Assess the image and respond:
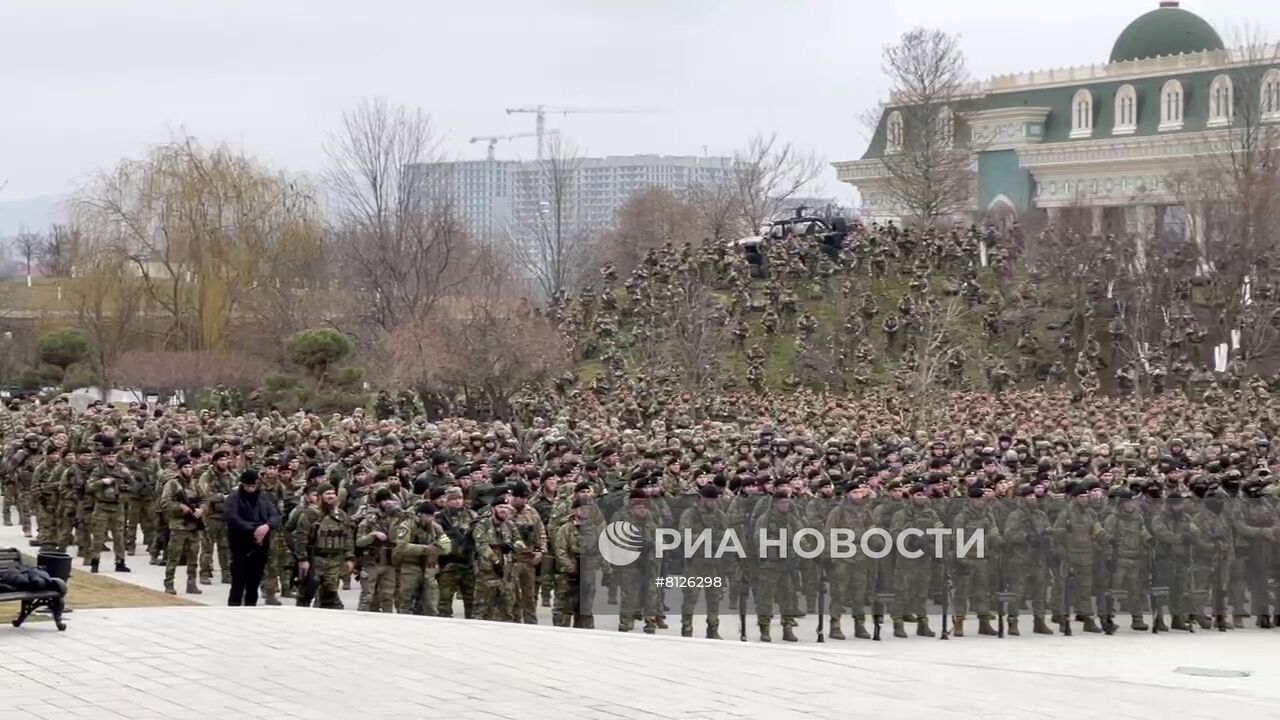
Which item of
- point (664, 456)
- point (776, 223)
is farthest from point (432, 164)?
point (664, 456)

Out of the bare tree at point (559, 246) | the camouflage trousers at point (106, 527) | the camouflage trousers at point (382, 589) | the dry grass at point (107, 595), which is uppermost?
the bare tree at point (559, 246)

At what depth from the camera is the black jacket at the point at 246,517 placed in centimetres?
1856

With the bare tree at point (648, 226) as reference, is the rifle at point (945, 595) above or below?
below

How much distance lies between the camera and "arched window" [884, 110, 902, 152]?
239 feet

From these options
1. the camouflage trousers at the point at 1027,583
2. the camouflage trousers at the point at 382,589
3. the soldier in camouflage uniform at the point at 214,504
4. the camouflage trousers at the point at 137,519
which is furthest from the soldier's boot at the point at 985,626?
the camouflage trousers at the point at 137,519

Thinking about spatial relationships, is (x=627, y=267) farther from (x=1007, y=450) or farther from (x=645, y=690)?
(x=645, y=690)

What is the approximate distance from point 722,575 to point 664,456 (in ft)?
16.5

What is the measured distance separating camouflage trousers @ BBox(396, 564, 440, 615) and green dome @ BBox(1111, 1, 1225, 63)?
64.4 metres

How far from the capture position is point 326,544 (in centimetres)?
1903

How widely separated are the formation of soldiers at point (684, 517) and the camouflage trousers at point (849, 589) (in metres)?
0.02

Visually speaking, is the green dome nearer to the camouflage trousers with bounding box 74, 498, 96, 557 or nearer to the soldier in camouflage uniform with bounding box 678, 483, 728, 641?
the camouflage trousers with bounding box 74, 498, 96, 557

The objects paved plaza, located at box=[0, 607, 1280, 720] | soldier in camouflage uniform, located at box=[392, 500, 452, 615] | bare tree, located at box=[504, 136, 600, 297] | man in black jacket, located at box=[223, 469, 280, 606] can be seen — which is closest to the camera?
paved plaza, located at box=[0, 607, 1280, 720]

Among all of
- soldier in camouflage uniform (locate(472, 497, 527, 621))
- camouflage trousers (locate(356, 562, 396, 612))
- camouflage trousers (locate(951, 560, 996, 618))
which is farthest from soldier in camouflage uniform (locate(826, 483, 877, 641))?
camouflage trousers (locate(356, 562, 396, 612))

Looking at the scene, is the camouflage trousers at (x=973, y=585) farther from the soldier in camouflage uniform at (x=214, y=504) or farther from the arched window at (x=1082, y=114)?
the arched window at (x=1082, y=114)
